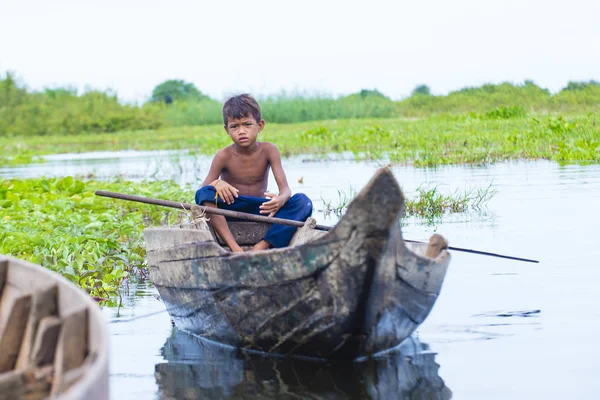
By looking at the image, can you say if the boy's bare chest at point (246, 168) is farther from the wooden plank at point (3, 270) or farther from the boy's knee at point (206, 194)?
the wooden plank at point (3, 270)

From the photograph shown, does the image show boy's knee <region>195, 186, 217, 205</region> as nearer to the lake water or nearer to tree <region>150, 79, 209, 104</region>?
the lake water

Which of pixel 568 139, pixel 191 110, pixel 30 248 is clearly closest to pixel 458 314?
pixel 30 248

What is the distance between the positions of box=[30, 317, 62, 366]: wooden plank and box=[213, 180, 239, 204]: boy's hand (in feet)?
7.26

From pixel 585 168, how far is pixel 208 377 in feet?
26.8

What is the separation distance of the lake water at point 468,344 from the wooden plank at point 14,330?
780 mm

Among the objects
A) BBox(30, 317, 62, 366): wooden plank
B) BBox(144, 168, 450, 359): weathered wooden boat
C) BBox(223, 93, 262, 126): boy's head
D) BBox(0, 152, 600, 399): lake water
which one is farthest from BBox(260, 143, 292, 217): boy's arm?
BBox(30, 317, 62, 366): wooden plank

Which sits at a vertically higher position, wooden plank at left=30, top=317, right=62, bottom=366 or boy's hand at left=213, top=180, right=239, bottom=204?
boy's hand at left=213, top=180, right=239, bottom=204

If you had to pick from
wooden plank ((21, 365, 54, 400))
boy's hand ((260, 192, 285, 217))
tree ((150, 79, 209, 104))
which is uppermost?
tree ((150, 79, 209, 104))

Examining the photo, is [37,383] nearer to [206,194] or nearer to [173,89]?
[206,194]

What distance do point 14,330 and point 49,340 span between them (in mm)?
447

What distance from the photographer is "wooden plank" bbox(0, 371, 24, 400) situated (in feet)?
8.32

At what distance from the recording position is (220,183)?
4.90 m

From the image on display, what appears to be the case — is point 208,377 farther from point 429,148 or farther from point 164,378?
point 429,148

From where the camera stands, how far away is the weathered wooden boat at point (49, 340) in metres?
2.32
